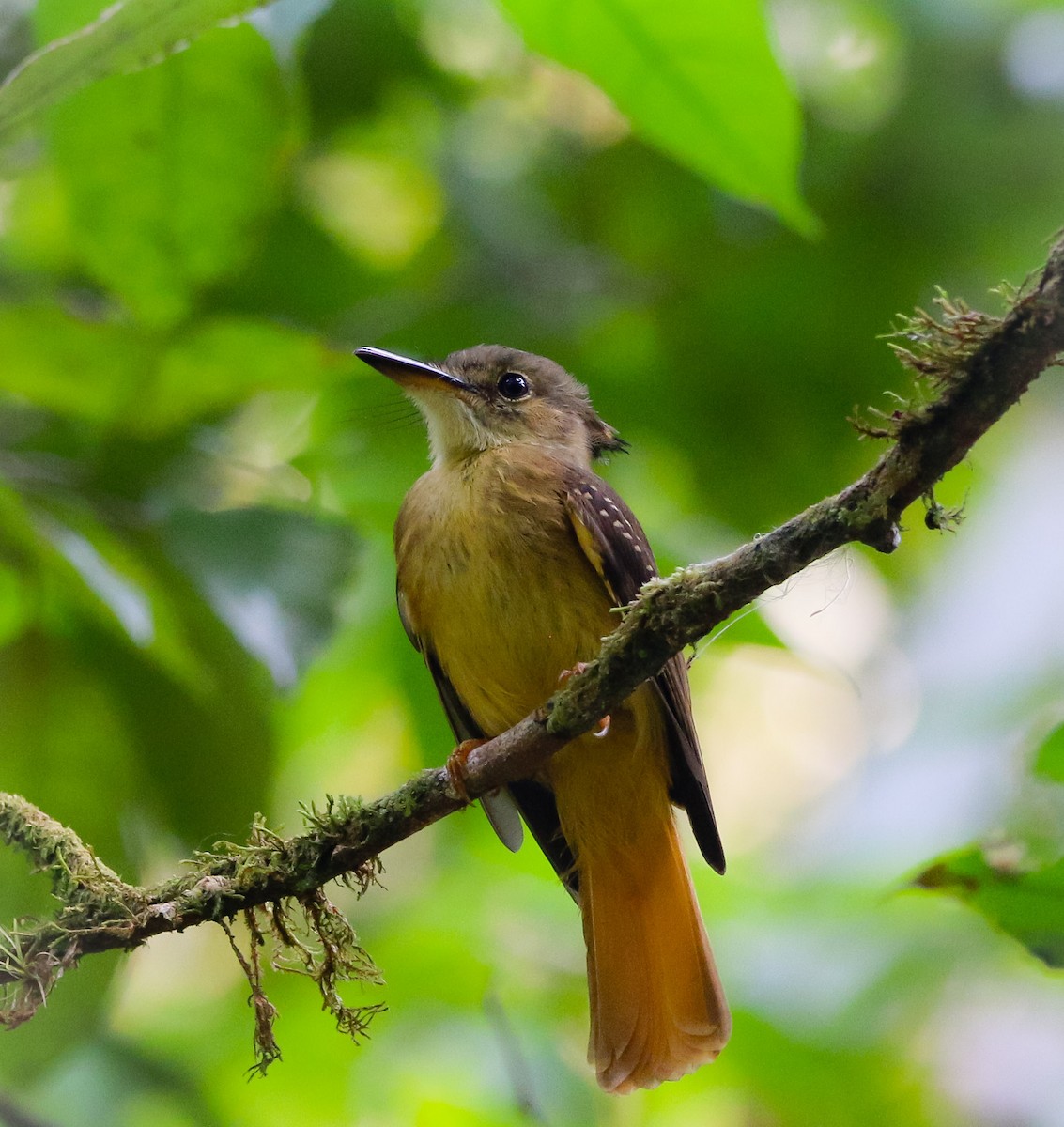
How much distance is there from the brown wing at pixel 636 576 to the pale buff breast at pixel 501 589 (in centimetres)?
5

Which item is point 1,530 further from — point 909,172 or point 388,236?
point 909,172

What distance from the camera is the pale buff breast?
2.70m

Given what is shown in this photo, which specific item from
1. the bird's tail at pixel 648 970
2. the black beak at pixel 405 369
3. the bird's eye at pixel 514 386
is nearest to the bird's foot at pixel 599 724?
the bird's tail at pixel 648 970

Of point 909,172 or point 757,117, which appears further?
point 909,172

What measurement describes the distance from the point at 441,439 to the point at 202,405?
25.7 inches

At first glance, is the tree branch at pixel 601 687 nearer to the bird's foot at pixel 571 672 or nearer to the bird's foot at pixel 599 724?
the bird's foot at pixel 571 672

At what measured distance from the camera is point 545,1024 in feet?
11.7

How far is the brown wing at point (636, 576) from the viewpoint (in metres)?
2.65

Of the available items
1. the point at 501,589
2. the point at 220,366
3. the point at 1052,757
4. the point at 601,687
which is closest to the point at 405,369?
the point at 220,366

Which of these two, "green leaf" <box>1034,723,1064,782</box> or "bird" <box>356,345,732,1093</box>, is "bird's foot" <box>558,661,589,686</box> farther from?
"green leaf" <box>1034,723,1064,782</box>

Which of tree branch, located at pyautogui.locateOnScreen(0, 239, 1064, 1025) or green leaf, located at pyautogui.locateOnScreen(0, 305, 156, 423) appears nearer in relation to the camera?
tree branch, located at pyautogui.locateOnScreen(0, 239, 1064, 1025)

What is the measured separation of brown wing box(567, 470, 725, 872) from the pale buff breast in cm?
5

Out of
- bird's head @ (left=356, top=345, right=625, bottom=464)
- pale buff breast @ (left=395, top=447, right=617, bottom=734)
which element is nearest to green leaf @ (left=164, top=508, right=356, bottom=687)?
pale buff breast @ (left=395, top=447, right=617, bottom=734)

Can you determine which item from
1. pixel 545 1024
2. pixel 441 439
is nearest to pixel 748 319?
pixel 441 439
